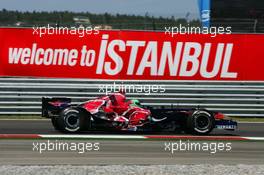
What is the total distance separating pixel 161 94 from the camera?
56.9 feet

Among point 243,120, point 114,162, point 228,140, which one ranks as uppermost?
point 114,162

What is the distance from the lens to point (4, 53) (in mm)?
17375

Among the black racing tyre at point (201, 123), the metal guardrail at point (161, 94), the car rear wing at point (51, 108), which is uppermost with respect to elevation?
the car rear wing at point (51, 108)

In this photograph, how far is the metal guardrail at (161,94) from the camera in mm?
Answer: 17000

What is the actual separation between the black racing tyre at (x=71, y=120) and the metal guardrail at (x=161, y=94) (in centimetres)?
455

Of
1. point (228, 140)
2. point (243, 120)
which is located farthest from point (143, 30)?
point (228, 140)

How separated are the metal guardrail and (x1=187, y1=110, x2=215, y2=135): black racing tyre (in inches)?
163

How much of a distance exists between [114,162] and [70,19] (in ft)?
39.8

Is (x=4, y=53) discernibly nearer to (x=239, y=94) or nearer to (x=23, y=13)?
(x=23, y=13)

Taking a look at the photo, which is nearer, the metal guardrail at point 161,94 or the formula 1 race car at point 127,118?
the formula 1 race car at point 127,118

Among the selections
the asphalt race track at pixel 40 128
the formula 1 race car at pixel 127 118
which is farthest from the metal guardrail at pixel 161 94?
the formula 1 race car at pixel 127 118

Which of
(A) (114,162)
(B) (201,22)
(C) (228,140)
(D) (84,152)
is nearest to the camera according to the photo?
(A) (114,162)

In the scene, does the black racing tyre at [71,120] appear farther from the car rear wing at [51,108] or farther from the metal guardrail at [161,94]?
the metal guardrail at [161,94]

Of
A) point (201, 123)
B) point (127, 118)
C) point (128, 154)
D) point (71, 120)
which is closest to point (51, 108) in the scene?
point (71, 120)
